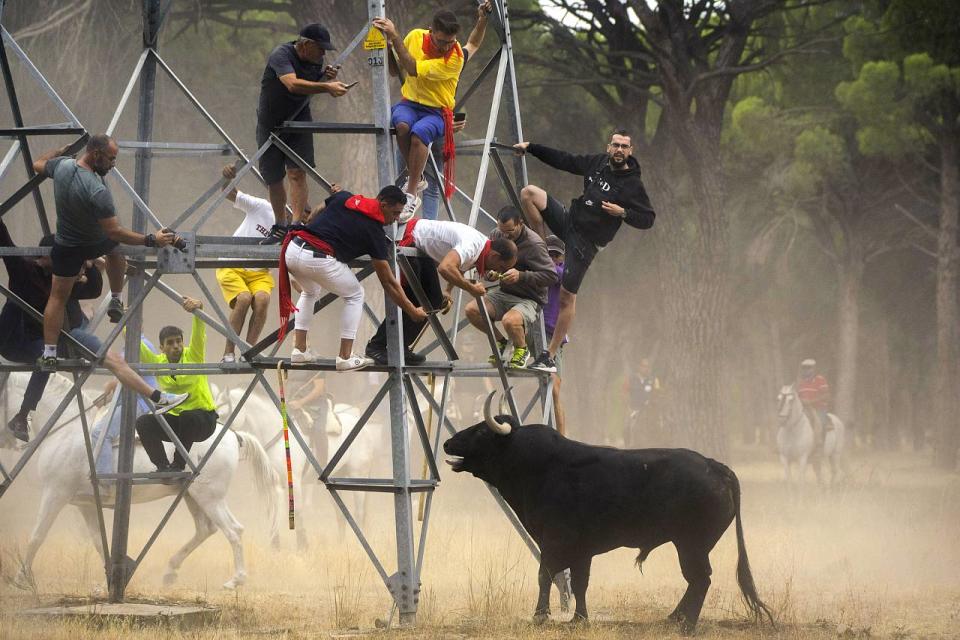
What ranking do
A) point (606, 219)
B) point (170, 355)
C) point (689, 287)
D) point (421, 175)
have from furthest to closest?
point (689, 287), point (170, 355), point (606, 219), point (421, 175)

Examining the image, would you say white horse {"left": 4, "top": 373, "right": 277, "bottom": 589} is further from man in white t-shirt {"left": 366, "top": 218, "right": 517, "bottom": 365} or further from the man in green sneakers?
man in white t-shirt {"left": 366, "top": 218, "right": 517, "bottom": 365}

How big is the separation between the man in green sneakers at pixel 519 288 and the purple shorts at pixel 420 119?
1.02 meters

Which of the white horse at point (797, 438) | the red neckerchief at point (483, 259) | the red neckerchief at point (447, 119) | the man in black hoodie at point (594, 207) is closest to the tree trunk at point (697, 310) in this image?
the white horse at point (797, 438)

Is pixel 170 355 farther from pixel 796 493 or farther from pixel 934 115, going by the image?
pixel 934 115

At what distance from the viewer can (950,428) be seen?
3141cm

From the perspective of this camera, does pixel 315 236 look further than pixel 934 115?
No

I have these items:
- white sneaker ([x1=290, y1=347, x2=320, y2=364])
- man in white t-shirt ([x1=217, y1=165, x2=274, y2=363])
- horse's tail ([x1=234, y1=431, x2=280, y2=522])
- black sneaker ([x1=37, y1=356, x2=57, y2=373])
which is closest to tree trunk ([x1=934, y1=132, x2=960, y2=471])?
horse's tail ([x1=234, y1=431, x2=280, y2=522])

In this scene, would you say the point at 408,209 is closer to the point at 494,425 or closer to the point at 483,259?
the point at 483,259

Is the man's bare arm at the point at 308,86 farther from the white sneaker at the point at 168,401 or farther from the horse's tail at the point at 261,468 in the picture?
the horse's tail at the point at 261,468

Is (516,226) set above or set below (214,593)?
above

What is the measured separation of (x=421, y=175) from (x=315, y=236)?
52.7 inches

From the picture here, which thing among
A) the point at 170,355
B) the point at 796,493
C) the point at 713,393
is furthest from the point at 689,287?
the point at 170,355

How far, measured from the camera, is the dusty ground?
39.8 feet

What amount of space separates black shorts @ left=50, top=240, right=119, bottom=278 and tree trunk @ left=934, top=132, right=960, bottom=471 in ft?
73.1
